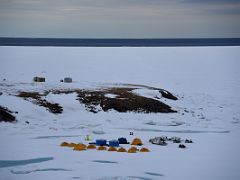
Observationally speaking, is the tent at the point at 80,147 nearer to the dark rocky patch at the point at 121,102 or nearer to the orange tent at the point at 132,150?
the orange tent at the point at 132,150

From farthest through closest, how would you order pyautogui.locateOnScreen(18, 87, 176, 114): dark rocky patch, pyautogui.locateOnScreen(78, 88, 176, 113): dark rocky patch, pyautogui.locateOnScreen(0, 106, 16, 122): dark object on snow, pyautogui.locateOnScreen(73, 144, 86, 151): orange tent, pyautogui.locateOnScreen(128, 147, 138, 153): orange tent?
pyautogui.locateOnScreen(78, 88, 176, 113): dark rocky patch
pyautogui.locateOnScreen(18, 87, 176, 114): dark rocky patch
pyautogui.locateOnScreen(0, 106, 16, 122): dark object on snow
pyautogui.locateOnScreen(73, 144, 86, 151): orange tent
pyautogui.locateOnScreen(128, 147, 138, 153): orange tent

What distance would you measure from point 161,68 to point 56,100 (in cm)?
2711

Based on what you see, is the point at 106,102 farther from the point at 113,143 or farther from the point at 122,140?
the point at 113,143

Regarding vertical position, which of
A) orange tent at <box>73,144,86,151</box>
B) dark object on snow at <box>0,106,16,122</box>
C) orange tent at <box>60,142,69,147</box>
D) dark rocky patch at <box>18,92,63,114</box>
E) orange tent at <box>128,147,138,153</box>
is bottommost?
orange tent at <box>128,147,138,153</box>

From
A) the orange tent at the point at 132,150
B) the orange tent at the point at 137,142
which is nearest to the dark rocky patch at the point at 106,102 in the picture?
the orange tent at the point at 137,142

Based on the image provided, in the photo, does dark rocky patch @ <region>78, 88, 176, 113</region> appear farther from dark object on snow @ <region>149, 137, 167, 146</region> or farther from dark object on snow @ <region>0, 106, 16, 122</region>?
dark object on snow @ <region>149, 137, 167, 146</region>

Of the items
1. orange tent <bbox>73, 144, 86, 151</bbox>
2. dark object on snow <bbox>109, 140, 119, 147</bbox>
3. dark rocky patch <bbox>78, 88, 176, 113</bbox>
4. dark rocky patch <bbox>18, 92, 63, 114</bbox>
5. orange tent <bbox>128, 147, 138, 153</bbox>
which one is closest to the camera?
orange tent <bbox>128, 147, 138, 153</bbox>

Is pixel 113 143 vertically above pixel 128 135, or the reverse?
pixel 128 135

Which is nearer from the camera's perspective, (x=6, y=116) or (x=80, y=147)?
(x=80, y=147)

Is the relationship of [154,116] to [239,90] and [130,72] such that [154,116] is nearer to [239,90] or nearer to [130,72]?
[239,90]

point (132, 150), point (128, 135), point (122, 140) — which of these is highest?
point (128, 135)

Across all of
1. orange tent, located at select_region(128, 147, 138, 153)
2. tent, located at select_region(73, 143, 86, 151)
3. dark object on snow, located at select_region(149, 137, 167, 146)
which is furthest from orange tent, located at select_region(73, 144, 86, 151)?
dark object on snow, located at select_region(149, 137, 167, 146)

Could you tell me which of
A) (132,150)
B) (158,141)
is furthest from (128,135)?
(132,150)

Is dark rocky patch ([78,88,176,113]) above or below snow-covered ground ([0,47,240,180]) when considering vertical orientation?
above
